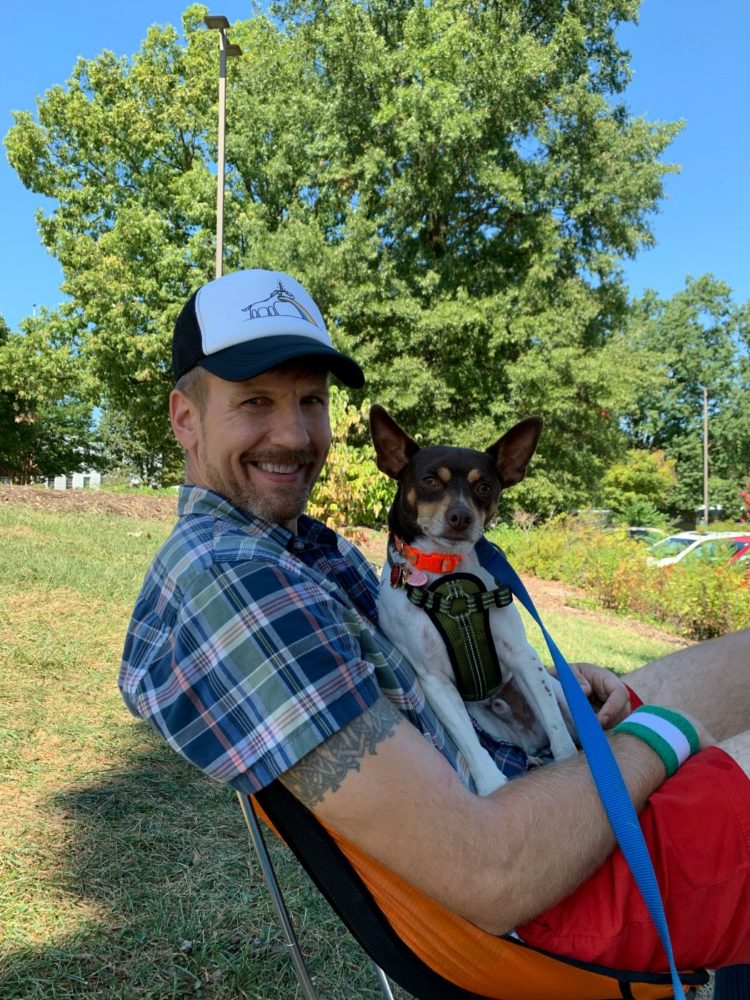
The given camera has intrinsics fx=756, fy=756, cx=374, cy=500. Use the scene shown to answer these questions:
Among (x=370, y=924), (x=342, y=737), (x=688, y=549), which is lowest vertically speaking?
(x=688, y=549)

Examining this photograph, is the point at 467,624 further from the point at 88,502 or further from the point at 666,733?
the point at 88,502

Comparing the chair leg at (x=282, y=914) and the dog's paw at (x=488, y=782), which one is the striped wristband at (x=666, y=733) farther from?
the chair leg at (x=282, y=914)

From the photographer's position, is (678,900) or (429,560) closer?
(678,900)

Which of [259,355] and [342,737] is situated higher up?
[259,355]

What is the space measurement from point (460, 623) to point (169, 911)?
1.66 meters

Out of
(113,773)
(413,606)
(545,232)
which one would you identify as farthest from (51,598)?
(545,232)

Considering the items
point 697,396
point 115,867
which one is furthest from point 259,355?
point 697,396

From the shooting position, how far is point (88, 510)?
11.1 meters

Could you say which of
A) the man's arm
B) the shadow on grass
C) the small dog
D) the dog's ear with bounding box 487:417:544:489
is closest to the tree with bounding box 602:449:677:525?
the shadow on grass

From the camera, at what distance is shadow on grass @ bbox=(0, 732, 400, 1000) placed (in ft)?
7.89

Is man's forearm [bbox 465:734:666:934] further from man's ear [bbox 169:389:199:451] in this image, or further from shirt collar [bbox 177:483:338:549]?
man's ear [bbox 169:389:199:451]

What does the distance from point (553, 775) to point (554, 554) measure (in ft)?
43.3

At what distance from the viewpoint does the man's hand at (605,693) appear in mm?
2129

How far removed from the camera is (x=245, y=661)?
4.45 ft
